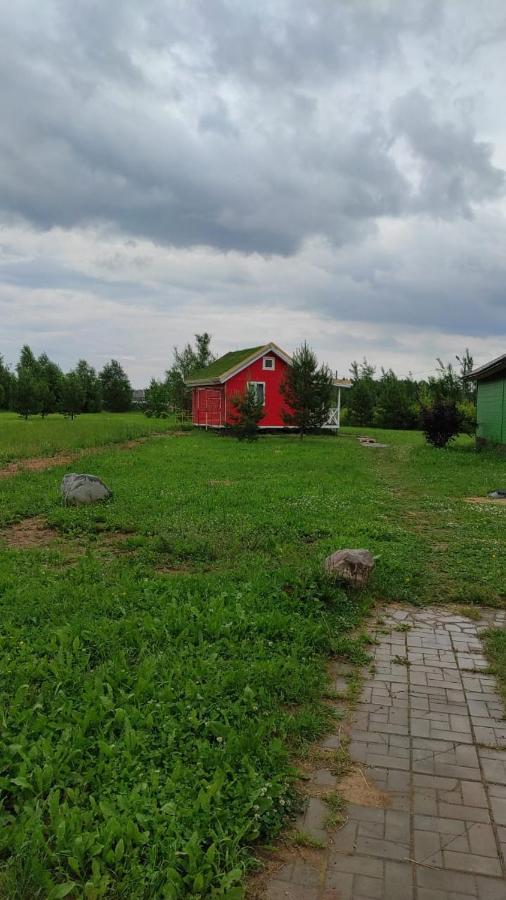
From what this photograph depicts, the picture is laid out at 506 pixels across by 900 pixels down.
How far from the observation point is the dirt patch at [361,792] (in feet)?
9.16

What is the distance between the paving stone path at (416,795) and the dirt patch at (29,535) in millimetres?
4765

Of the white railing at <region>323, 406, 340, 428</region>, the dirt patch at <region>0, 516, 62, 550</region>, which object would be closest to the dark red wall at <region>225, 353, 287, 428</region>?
the white railing at <region>323, 406, 340, 428</region>

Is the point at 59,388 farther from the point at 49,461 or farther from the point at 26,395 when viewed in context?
the point at 49,461

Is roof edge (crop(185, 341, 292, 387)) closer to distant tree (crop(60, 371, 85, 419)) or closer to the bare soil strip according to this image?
the bare soil strip

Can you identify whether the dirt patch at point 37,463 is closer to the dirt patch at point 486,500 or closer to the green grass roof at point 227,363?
the dirt patch at point 486,500

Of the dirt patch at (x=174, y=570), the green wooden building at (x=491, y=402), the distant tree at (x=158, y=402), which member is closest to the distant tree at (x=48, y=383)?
the distant tree at (x=158, y=402)

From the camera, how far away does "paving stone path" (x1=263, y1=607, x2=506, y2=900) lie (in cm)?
233

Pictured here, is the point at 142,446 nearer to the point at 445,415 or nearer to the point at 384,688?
the point at 445,415

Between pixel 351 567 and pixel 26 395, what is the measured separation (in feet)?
156

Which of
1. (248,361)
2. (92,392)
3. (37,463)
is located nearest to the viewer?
(37,463)

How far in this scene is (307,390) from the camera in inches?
1013

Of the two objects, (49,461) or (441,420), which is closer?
(49,461)

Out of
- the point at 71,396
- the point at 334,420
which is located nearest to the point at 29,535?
the point at 334,420

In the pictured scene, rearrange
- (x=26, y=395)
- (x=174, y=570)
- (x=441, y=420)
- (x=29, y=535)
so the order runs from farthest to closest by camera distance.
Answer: (x=26, y=395) < (x=441, y=420) < (x=29, y=535) < (x=174, y=570)
